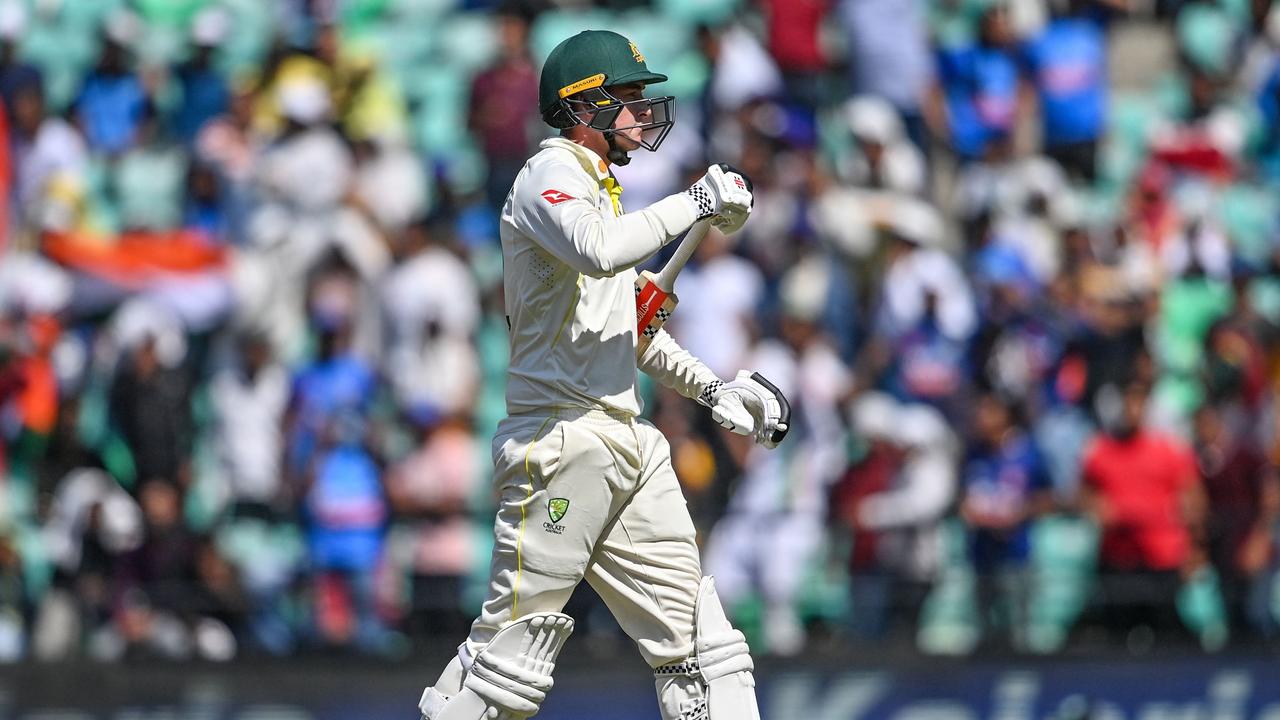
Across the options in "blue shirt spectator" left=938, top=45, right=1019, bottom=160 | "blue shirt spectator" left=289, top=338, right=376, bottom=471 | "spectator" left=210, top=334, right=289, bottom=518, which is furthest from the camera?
"blue shirt spectator" left=938, top=45, right=1019, bottom=160

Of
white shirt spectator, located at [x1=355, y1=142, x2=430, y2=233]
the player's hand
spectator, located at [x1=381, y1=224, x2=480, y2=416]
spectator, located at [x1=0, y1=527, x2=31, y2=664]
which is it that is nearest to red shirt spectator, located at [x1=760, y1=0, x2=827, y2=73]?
white shirt spectator, located at [x1=355, y1=142, x2=430, y2=233]

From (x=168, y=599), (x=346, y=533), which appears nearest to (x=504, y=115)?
(x=346, y=533)

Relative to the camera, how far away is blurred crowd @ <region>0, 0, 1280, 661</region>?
10445 mm

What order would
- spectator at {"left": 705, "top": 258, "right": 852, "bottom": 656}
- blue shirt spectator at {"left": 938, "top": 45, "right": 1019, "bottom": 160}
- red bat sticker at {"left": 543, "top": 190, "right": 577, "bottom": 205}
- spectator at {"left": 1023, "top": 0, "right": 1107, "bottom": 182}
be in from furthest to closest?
spectator at {"left": 1023, "top": 0, "right": 1107, "bottom": 182}
blue shirt spectator at {"left": 938, "top": 45, "right": 1019, "bottom": 160}
spectator at {"left": 705, "top": 258, "right": 852, "bottom": 656}
red bat sticker at {"left": 543, "top": 190, "right": 577, "bottom": 205}

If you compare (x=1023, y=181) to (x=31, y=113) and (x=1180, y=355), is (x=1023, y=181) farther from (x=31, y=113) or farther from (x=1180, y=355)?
(x=31, y=113)

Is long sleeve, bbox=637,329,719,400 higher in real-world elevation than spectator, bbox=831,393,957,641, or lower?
higher

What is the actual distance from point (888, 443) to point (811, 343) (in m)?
0.93

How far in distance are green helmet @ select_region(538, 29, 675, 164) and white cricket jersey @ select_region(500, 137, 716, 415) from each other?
107mm

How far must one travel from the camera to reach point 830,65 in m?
13.1

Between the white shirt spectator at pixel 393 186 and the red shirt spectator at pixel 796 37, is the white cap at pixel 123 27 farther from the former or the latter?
the red shirt spectator at pixel 796 37

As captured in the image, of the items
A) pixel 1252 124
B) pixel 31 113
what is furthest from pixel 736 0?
pixel 31 113

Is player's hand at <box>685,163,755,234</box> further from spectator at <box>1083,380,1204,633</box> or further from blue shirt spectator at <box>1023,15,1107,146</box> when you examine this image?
blue shirt spectator at <box>1023,15,1107,146</box>

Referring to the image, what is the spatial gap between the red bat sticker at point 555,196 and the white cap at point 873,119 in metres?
6.56

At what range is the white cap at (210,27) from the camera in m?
13.1
